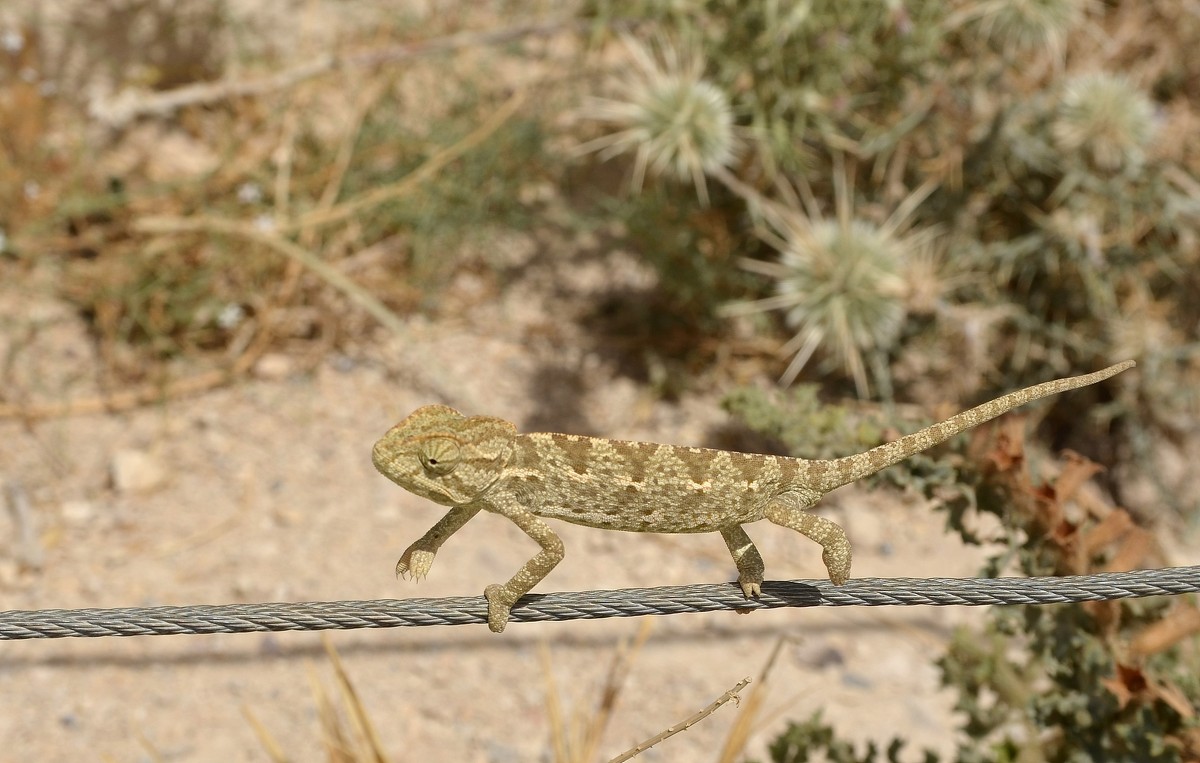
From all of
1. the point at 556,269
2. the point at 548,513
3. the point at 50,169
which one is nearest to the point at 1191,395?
the point at 556,269

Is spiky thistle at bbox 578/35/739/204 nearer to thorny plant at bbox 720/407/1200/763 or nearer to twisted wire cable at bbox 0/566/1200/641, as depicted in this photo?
thorny plant at bbox 720/407/1200/763

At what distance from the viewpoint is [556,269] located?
5406 millimetres

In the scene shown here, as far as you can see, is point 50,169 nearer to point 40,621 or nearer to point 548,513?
point 40,621

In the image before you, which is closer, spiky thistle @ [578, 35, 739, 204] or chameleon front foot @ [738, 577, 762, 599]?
chameleon front foot @ [738, 577, 762, 599]

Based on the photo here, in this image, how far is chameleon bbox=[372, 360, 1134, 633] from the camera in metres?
1.53

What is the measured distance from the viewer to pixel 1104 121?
426 cm

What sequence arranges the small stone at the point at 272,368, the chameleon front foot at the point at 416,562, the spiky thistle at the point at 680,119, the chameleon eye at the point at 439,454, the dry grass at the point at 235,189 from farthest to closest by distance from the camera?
the small stone at the point at 272,368
the dry grass at the point at 235,189
the spiky thistle at the point at 680,119
the chameleon front foot at the point at 416,562
the chameleon eye at the point at 439,454

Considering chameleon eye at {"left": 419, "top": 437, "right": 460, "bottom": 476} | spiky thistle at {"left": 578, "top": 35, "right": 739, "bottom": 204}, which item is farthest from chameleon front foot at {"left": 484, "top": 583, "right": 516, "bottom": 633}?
spiky thistle at {"left": 578, "top": 35, "right": 739, "bottom": 204}

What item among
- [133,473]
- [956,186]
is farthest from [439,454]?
[956,186]

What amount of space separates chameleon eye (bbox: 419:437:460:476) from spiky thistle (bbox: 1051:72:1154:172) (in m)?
3.60

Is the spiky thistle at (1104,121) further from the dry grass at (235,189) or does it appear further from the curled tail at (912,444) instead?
the curled tail at (912,444)

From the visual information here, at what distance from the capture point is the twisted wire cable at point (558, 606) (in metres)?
1.68

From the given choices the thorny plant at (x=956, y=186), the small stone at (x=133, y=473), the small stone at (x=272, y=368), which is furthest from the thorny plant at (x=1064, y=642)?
the small stone at (x=272, y=368)

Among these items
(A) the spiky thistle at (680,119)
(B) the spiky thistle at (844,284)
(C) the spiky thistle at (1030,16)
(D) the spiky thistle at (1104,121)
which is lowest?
(B) the spiky thistle at (844,284)
